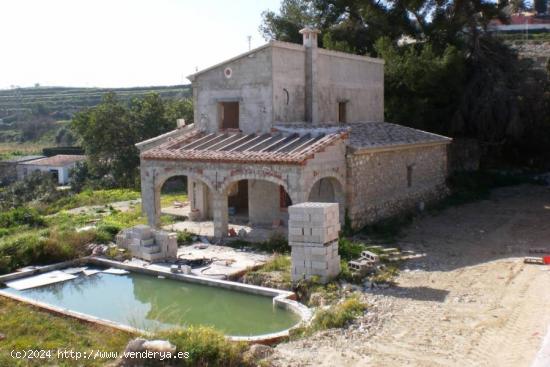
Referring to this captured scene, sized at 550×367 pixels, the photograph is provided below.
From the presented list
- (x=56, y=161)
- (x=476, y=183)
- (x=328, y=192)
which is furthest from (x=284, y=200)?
(x=56, y=161)

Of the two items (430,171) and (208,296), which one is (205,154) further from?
(430,171)

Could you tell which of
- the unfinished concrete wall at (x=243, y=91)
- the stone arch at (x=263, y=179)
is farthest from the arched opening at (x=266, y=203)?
the unfinished concrete wall at (x=243, y=91)

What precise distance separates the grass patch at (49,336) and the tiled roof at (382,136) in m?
10.5

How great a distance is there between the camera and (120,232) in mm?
17922

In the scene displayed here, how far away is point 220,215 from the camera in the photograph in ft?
61.6

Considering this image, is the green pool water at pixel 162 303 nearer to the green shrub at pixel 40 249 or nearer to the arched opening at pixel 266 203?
the green shrub at pixel 40 249

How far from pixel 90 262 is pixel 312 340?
8.73 meters

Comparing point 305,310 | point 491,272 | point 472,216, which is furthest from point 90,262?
point 472,216

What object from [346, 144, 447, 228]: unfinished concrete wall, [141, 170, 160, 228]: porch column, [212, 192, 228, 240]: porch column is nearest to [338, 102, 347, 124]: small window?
[346, 144, 447, 228]: unfinished concrete wall

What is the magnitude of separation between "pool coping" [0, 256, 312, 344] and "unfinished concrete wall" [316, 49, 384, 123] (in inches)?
376

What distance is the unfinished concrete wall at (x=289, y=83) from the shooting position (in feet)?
66.2

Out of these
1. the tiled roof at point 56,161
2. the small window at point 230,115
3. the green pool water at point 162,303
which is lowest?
the green pool water at point 162,303

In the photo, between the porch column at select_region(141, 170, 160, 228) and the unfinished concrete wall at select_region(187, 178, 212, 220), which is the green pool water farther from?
the unfinished concrete wall at select_region(187, 178, 212, 220)

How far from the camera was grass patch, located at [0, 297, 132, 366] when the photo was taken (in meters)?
9.50
